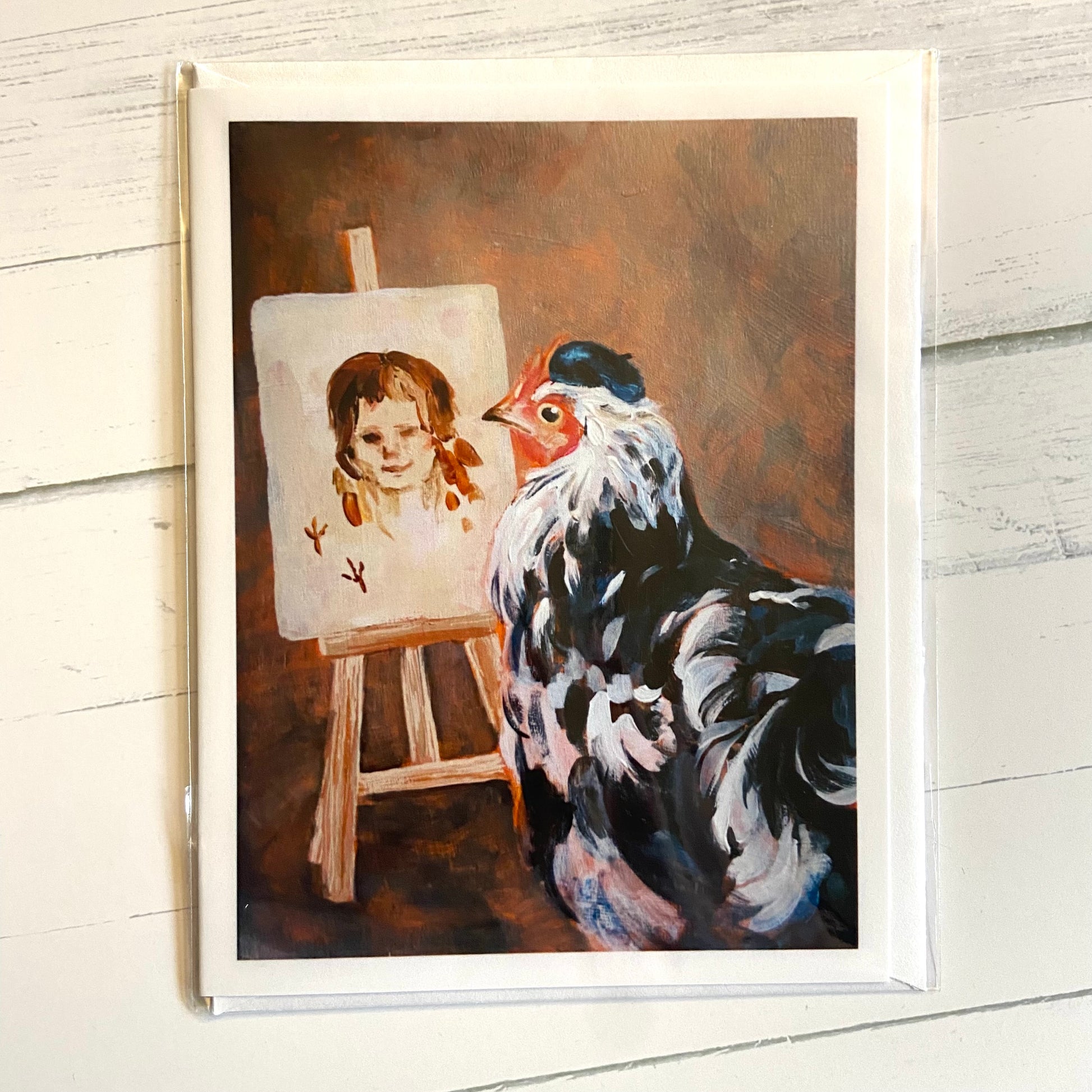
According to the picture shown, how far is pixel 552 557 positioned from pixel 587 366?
0.11m

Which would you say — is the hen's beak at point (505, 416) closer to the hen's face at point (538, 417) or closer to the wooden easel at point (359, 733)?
the hen's face at point (538, 417)

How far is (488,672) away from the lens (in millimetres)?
436

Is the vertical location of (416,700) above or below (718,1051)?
above

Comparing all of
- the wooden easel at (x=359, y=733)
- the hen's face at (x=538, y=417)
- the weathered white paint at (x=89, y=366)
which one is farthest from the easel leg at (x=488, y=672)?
the weathered white paint at (x=89, y=366)

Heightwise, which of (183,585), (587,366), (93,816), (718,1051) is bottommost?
(718,1051)

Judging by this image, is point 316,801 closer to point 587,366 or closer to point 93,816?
point 93,816

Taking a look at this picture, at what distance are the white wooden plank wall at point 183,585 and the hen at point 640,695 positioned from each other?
7cm

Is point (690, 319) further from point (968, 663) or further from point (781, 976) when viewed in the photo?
point (781, 976)

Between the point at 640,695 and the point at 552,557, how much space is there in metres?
0.09

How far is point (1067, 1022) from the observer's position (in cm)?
46

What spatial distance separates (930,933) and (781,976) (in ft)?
0.29

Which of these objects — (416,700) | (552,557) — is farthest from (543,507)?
(416,700)

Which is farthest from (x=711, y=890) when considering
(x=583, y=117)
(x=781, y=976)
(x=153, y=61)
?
(x=153, y=61)

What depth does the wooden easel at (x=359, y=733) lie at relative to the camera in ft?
1.43
